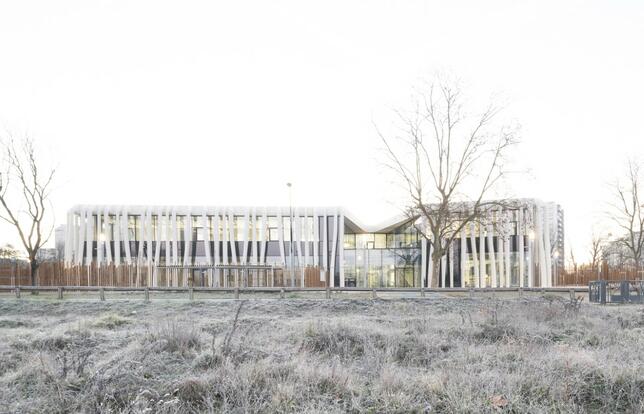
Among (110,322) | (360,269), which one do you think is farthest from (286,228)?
(110,322)

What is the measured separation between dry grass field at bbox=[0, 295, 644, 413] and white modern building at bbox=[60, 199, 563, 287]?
3305 centimetres

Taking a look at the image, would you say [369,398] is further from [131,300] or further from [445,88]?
[445,88]

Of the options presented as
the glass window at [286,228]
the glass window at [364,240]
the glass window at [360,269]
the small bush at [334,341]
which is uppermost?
the glass window at [286,228]

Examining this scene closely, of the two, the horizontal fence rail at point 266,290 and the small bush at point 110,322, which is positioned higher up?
the small bush at point 110,322

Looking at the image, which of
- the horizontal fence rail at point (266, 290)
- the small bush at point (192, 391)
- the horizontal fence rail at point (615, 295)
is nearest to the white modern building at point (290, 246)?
the horizontal fence rail at point (266, 290)

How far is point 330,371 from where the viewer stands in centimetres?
715

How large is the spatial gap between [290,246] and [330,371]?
39831 mm

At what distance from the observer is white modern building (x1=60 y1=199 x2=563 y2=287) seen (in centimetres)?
4350

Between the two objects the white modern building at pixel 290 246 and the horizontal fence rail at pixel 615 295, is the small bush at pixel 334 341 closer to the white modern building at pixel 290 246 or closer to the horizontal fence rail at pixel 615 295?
the horizontal fence rail at pixel 615 295

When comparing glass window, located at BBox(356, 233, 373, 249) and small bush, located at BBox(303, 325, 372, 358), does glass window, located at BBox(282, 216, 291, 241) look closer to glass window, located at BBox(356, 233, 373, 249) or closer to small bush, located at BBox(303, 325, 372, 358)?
glass window, located at BBox(356, 233, 373, 249)

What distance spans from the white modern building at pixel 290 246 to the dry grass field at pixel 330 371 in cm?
3305

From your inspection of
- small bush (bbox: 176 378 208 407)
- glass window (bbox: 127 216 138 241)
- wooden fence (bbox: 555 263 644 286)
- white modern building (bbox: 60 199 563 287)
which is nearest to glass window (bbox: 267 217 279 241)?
white modern building (bbox: 60 199 563 287)

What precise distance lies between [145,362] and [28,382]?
159cm

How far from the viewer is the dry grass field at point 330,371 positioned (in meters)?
6.19
